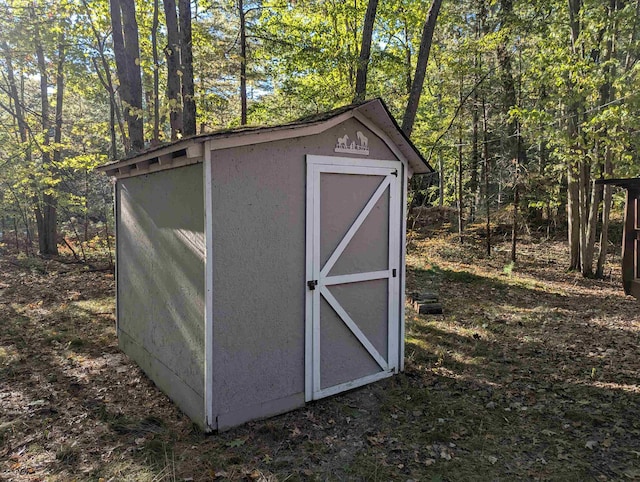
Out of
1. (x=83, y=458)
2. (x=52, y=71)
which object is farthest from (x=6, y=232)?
(x=83, y=458)

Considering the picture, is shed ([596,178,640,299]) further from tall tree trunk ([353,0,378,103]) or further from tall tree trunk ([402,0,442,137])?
tall tree trunk ([353,0,378,103])

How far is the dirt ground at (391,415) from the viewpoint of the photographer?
10.5ft

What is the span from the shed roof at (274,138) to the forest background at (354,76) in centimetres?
333

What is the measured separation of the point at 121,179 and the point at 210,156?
2.72 m

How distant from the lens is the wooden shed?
3551 millimetres

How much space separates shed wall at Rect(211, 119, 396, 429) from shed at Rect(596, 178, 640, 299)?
2.51m

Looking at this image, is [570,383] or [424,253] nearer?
[570,383]

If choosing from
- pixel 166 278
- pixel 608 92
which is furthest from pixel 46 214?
pixel 608 92

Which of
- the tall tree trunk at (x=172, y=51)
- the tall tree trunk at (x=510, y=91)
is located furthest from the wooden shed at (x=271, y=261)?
the tall tree trunk at (x=510, y=91)

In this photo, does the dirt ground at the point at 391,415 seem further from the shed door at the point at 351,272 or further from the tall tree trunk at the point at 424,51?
the tall tree trunk at the point at 424,51

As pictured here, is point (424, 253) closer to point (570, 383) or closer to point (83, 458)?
point (570, 383)

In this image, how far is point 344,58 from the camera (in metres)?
9.55

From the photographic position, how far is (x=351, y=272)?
445cm

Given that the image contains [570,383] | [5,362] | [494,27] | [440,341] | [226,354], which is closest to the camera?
[226,354]
